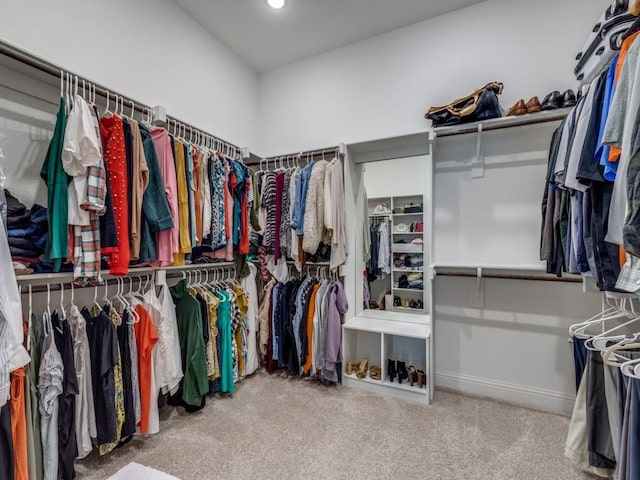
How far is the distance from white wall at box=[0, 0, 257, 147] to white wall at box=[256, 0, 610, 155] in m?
0.46

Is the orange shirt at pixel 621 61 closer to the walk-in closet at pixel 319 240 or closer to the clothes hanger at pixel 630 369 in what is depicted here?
the walk-in closet at pixel 319 240

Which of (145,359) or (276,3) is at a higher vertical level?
(276,3)

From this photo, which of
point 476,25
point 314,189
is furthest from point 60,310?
point 476,25

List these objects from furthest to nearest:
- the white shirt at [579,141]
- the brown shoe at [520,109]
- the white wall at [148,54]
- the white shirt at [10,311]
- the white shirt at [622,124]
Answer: the brown shoe at [520,109] → the white wall at [148,54] → the white shirt at [579,141] → the white shirt at [10,311] → the white shirt at [622,124]

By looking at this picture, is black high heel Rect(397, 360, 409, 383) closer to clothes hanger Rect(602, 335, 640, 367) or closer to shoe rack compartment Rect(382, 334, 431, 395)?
shoe rack compartment Rect(382, 334, 431, 395)

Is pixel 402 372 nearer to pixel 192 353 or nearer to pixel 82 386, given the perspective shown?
pixel 192 353

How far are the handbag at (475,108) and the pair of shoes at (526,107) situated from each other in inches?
4.1

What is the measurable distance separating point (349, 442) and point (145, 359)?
1323 mm

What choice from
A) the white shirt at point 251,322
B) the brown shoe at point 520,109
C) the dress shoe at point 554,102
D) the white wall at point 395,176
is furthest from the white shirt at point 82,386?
the dress shoe at point 554,102

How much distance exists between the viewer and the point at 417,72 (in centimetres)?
252

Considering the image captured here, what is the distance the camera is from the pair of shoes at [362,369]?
8.03 feet

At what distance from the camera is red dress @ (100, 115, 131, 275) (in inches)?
61.8

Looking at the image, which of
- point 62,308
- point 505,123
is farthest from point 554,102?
point 62,308

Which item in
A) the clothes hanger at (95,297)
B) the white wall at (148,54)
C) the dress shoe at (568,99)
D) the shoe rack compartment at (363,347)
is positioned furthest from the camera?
the shoe rack compartment at (363,347)
